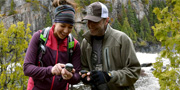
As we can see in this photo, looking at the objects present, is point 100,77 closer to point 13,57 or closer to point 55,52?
point 55,52

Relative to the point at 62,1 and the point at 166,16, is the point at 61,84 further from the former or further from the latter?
the point at 166,16

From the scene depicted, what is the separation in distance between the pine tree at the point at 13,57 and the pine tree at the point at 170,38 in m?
5.07

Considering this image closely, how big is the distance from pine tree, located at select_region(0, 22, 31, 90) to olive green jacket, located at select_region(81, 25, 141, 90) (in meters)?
4.73

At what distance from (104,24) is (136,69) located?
89cm

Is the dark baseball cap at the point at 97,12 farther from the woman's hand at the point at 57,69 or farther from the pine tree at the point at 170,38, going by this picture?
the pine tree at the point at 170,38

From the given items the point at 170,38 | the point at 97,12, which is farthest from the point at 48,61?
the point at 170,38

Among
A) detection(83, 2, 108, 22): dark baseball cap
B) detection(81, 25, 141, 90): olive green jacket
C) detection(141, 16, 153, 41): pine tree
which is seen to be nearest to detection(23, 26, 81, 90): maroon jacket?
detection(81, 25, 141, 90): olive green jacket

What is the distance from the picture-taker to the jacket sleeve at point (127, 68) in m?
2.54

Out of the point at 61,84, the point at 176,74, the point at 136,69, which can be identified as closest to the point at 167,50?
the point at 176,74

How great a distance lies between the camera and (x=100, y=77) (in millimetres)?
2402

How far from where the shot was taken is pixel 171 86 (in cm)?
397

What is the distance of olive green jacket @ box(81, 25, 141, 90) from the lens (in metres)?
2.55

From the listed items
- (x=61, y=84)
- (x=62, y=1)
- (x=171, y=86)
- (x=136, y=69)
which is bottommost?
(x=171, y=86)

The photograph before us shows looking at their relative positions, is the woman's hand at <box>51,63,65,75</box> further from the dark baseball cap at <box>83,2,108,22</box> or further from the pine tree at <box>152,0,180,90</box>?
the pine tree at <box>152,0,180,90</box>
